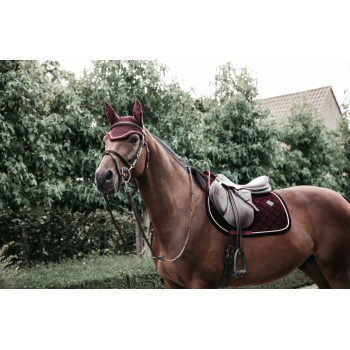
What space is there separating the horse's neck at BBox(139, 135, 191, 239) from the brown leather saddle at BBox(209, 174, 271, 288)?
0.28 meters

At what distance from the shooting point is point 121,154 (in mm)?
2191

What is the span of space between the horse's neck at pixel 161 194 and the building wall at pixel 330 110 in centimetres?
804

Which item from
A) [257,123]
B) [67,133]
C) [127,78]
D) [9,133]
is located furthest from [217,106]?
[9,133]

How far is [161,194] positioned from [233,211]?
0.59 metres

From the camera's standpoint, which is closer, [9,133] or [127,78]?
[9,133]

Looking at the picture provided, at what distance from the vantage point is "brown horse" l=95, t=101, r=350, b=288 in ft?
7.70

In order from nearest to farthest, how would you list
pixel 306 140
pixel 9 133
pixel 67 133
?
pixel 9 133 → pixel 67 133 → pixel 306 140

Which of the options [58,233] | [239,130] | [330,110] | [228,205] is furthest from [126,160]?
[330,110]

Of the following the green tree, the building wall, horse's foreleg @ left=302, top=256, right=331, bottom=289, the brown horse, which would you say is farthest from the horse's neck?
the building wall

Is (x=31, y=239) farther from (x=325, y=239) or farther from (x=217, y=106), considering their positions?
(x=325, y=239)

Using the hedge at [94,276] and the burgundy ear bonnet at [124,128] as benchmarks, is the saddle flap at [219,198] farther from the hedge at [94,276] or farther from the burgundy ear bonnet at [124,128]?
the hedge at [94,276]

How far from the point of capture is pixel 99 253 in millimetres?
7449

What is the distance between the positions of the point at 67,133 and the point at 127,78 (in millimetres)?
1385

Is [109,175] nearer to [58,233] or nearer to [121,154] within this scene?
[121,154]
